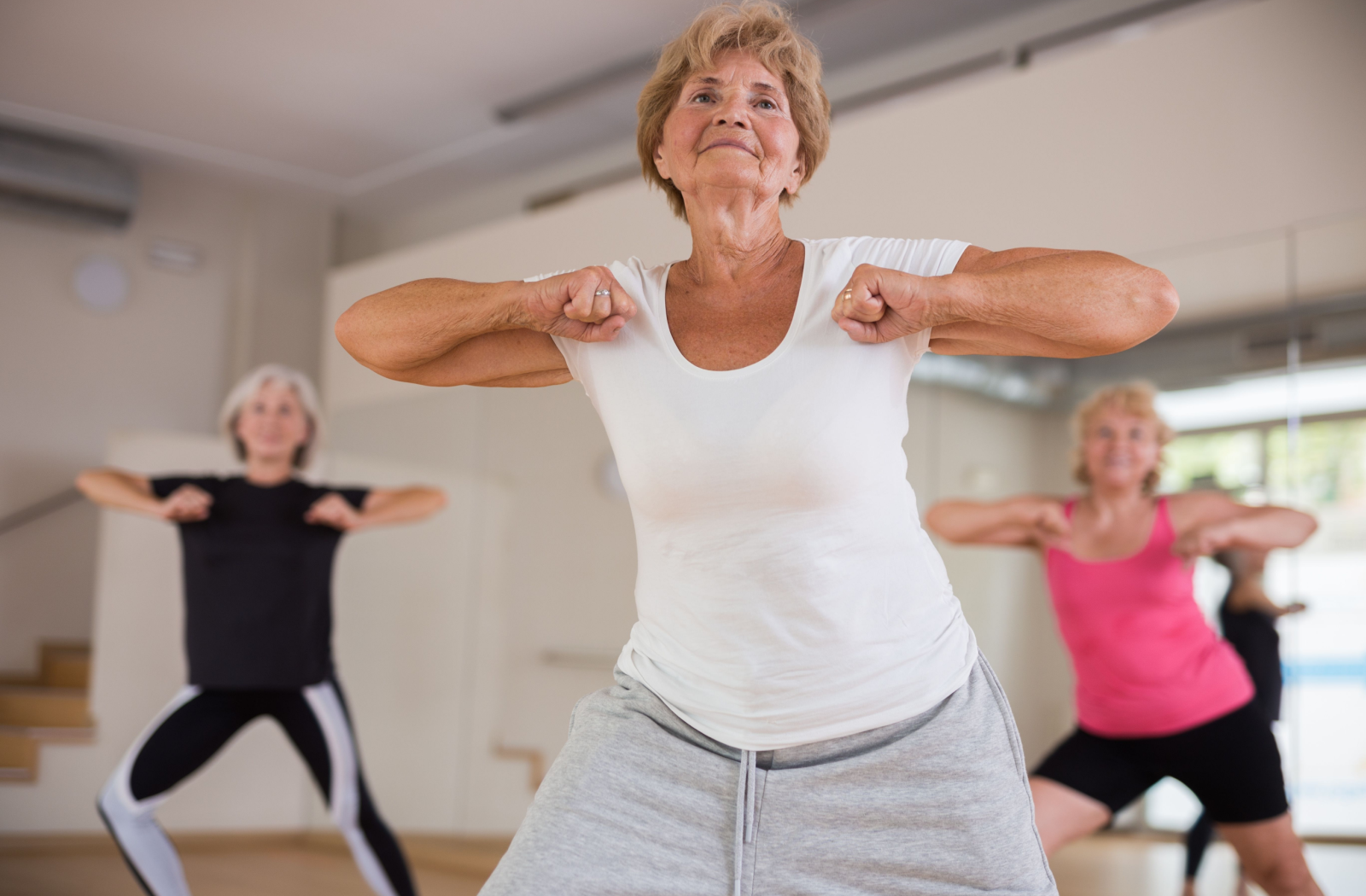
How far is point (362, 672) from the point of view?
16.5 ft

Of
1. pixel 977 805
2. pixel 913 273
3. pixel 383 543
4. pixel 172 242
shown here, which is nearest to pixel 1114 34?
pixel 913 273

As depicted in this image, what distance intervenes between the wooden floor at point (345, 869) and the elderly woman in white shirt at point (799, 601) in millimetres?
2053

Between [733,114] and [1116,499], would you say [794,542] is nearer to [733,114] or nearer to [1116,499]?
[733,114]

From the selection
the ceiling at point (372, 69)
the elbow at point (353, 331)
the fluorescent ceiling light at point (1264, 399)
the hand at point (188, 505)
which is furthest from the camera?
the ceiling at point (372, 69)

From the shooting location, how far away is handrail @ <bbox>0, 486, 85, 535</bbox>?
5480mm

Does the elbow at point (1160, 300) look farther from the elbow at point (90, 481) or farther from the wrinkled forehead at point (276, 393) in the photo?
the elbow at point (90, 481)

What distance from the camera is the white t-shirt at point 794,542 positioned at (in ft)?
3.94

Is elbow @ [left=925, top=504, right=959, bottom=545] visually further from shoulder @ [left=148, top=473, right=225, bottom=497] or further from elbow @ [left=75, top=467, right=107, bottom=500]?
elbow @ [left=75, top=467, right=107, bottom=500]

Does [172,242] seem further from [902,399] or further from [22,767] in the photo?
[902,399]

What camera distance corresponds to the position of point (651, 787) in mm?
1225

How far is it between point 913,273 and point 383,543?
414cm

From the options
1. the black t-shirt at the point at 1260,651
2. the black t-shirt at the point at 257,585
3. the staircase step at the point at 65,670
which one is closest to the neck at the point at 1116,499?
the black t-shirt at the point at 1260,651

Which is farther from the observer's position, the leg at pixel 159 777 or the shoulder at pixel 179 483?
the shoulder at pixel 179 483

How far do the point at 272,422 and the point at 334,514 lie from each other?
37 cm
